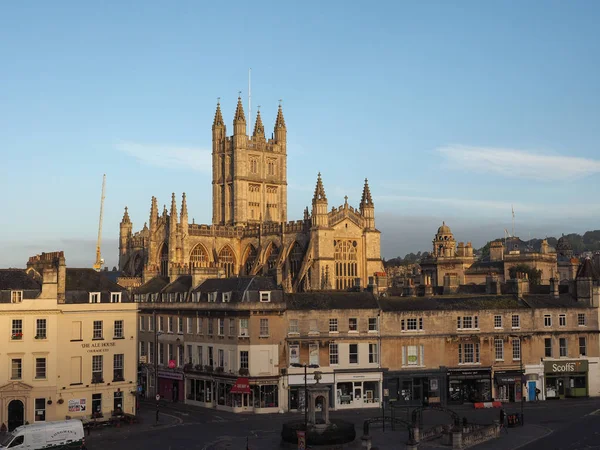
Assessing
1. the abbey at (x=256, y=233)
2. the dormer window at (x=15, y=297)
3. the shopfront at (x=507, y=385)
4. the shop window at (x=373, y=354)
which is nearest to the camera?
the dormer window at (x=15, y=297)

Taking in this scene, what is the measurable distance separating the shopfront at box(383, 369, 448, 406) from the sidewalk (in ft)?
56.5

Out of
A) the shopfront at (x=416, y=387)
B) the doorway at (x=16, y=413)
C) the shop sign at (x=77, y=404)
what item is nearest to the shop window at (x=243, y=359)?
the shopfront at (x=416, y=387)

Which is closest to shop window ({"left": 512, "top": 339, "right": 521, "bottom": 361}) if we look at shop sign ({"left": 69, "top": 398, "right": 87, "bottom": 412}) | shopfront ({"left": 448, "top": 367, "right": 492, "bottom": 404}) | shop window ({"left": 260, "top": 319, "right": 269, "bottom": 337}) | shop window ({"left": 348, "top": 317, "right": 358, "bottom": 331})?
shopfront ({"left": 448, "top": 367, "right": 492, "bottom": 404})

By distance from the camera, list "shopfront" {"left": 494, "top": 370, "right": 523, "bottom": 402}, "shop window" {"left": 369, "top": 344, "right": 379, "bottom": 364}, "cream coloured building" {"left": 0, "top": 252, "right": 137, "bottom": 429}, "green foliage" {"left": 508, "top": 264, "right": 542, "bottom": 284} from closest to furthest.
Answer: "cream coloured building" {"left": 0, "top": 252, "right": 137, "bottom": 429}, "shop window" {"left": 369, "top": 344, "right": 379, "bottom": 364}, "shopfront" {"left": 494, "top": 370, "right": 523, "bottom": 402}, "green foliage" {"left": 508, "top": 264, "right": 542, "bottom": 284}

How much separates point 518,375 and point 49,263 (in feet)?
125

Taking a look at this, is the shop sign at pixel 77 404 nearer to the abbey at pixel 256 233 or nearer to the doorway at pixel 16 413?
the doorway at pixel 16 413

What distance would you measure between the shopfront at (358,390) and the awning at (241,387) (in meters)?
7.07

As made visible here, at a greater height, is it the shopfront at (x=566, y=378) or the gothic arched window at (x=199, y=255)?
the gothic arched window at (x=199, y=255)

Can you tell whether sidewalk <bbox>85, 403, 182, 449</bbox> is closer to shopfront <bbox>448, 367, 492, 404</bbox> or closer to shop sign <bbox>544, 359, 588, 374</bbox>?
shopfront <bbox>448, 367, 492, 404</bbox>

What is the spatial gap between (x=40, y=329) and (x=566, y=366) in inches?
1666

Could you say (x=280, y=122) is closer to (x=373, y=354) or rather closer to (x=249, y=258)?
(x=249, y=258)

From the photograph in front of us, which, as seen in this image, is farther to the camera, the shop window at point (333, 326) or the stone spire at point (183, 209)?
the stone spire at point (183, 209)

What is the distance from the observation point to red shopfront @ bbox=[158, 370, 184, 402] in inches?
2944

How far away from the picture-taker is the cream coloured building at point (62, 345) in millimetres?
57500
